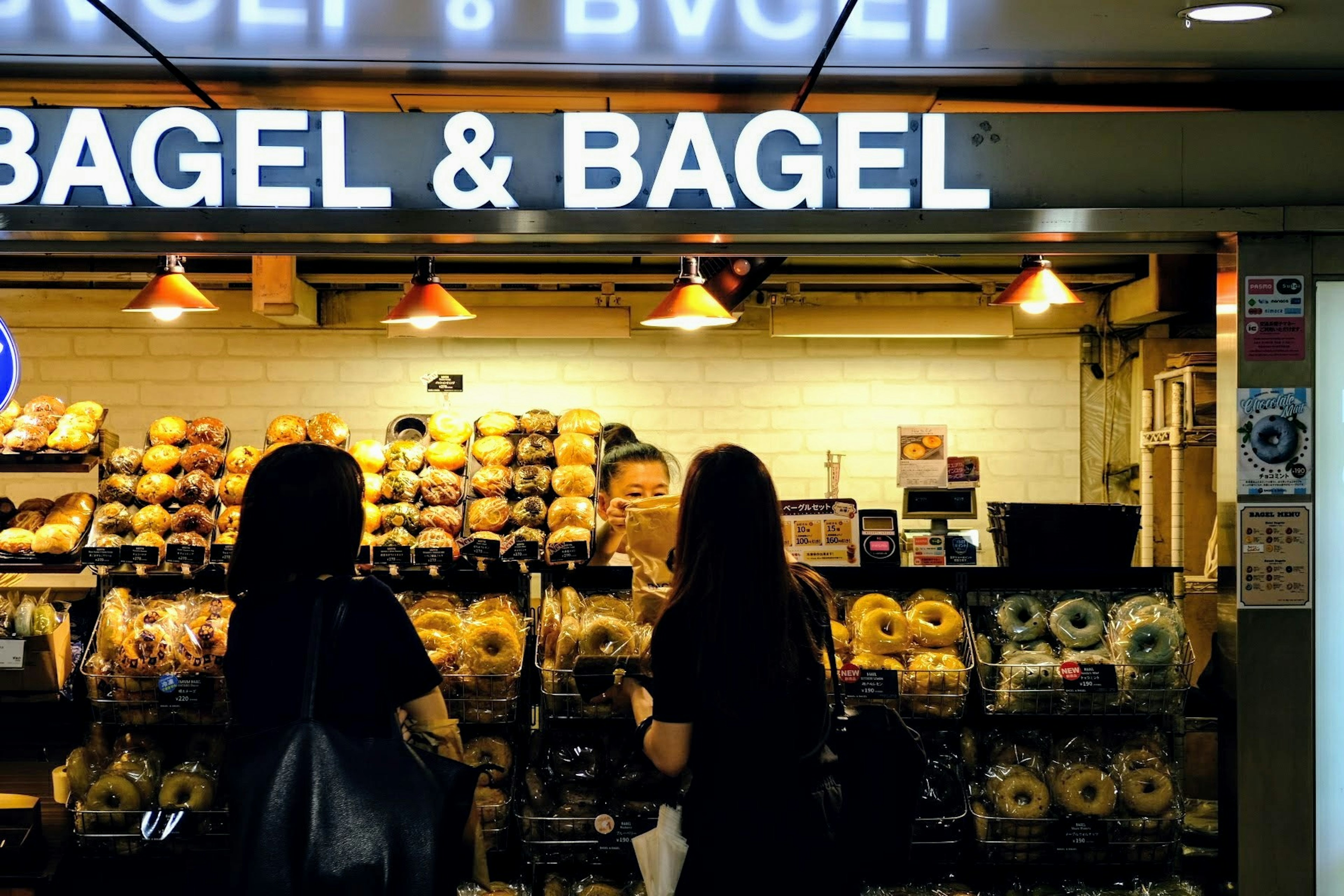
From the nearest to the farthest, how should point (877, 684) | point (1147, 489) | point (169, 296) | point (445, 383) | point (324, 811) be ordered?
point (324, 811) → point (877, 684) → point (169, 296) → point (1147, 489) → point (445, 383)

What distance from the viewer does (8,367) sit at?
12.6ft

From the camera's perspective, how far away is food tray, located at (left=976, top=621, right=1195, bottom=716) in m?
3.36

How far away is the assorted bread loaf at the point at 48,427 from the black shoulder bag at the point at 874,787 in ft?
9.24

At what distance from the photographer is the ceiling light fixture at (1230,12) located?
118 inches

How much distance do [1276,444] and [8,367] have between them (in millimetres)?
3745

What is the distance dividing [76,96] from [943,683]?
3.24 meters

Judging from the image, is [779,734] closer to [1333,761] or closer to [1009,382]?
[1333,761]

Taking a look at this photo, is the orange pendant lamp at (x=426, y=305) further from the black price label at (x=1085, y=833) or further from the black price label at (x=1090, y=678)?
the black price label at (x=1085, y=833)

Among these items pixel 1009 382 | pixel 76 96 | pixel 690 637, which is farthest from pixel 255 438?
pixel 690 637

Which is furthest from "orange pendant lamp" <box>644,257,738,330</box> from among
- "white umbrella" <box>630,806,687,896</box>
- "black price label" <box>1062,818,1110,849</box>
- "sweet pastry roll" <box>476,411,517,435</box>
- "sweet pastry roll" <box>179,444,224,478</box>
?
"white umbrella" <box>630,806,687,896</box>

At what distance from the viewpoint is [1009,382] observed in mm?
8281

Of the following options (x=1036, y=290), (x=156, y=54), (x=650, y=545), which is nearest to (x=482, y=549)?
(x=650, y=545)

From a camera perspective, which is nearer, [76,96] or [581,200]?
A: [581,200]

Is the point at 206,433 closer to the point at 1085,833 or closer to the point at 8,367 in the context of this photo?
the point at 8,367
